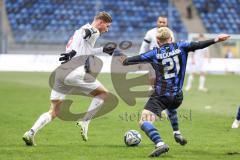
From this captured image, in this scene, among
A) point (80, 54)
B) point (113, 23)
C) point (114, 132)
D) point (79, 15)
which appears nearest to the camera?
point (80, 54)

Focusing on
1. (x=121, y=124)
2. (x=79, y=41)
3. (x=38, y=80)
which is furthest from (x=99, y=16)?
(x=38, y=80)

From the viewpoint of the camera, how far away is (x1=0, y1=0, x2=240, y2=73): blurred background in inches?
1585

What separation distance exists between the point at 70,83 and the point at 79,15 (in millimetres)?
37574

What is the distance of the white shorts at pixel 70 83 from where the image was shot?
1087cm

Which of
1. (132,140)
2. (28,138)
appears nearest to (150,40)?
(132,140)

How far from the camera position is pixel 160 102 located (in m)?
9.66

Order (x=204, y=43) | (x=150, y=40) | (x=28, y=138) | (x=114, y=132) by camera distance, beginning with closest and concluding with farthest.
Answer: (x=204, y=43) < (x=28, y=138) < (x=114, y=132) < (x=150, y=40)

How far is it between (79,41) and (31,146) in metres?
2.03

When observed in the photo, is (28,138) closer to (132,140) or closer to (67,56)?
(67,56)

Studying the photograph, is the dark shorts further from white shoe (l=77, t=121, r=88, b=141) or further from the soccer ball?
white shoe (l=77, t=121, r=88, b=141)

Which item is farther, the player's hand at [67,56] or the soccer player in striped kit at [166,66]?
the player's hand at [67,56]

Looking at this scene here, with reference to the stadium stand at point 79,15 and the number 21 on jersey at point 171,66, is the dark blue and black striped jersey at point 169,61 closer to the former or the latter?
the number 21 on jersey at point 171,66

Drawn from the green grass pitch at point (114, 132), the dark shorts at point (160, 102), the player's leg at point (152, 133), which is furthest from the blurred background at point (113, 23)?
the player's leg at point (152, 133)

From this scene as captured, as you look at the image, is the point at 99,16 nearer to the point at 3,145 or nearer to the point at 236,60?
the point at 3,145
